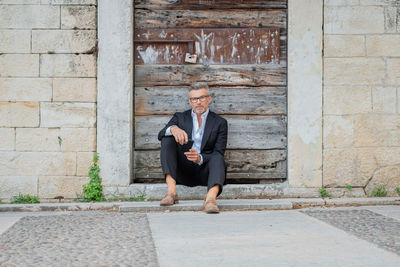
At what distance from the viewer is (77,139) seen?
5766 mm

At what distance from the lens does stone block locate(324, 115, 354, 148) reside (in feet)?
19.2

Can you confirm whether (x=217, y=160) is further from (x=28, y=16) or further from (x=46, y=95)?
(x=28, y=16)

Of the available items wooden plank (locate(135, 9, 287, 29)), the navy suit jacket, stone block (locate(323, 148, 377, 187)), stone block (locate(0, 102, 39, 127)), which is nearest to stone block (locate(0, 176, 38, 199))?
stone block (locate(0, 102, 39, 127))

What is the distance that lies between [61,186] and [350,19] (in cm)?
376

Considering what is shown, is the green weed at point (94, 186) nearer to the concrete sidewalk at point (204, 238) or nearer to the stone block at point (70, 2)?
the concrete sidewalk at point (204, 238)

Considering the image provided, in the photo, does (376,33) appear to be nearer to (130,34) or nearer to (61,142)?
(130,34)

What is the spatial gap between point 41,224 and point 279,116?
2942 millimetres

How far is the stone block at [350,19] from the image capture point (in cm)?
586

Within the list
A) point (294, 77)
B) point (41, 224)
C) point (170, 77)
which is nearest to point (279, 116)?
point (294, 77)

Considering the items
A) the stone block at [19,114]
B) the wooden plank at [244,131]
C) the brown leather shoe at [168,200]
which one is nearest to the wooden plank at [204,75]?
the wooden plank at [244,131]

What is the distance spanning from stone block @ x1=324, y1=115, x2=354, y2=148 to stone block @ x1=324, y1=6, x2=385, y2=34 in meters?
0.99

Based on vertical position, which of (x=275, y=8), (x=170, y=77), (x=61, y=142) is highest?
(x=275, y=8)

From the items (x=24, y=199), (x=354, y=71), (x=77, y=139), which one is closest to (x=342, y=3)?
(x=354, y=71)

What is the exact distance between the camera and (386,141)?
589cm
